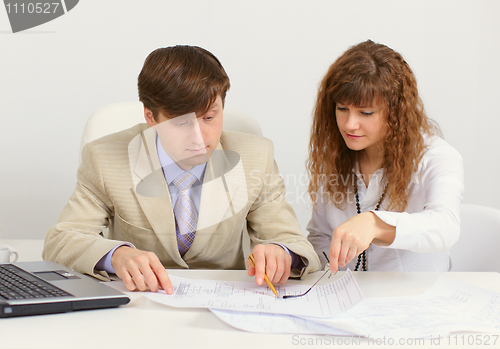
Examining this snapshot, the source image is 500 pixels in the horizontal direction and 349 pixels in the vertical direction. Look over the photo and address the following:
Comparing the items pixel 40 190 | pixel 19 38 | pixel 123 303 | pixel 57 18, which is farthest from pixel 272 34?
pixel 123 303

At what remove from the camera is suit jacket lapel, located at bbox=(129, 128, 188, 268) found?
1034 mm

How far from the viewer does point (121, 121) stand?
1412 millimetres

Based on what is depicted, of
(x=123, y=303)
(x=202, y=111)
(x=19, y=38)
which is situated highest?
(x=19, y=38)

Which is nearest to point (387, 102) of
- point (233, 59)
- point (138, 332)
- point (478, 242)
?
point (478, 242)

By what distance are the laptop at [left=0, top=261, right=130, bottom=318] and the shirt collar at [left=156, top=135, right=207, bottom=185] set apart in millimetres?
342

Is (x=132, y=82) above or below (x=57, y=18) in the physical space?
below

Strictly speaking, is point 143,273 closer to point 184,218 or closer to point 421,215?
point 184,218

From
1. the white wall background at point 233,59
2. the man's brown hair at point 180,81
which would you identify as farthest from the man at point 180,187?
the white wall background at point 233,59

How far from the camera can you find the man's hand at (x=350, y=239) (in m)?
0.83

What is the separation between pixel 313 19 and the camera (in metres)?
1.77

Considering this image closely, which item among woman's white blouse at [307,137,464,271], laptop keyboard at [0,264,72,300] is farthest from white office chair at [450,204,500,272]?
laptop keyboard at [0,264,72,300]

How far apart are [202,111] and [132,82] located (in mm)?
844

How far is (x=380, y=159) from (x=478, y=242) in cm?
36

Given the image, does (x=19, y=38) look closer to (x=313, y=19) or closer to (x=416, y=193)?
(x=313, y=19)
